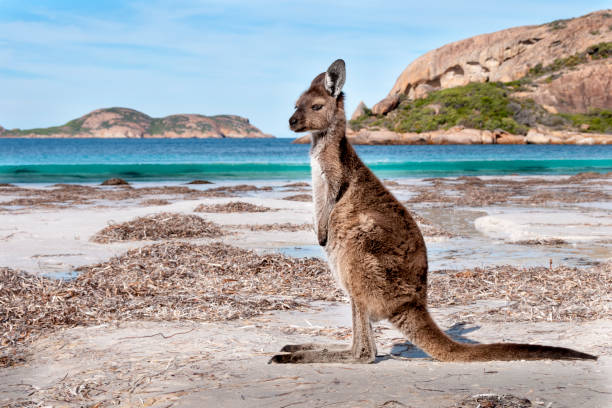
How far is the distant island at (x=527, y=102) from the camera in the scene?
270 ft

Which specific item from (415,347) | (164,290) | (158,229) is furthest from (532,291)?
(158,229)

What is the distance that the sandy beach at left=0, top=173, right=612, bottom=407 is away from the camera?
11.7 ft

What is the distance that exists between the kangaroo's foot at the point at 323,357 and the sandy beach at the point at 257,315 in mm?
66

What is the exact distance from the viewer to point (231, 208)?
1514cm

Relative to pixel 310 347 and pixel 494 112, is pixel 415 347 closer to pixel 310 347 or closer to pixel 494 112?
pixel 310 347

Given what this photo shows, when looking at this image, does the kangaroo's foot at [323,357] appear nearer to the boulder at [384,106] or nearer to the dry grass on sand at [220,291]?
the dry grass on sand at [220,291]

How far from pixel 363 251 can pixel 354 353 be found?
0.73 metres

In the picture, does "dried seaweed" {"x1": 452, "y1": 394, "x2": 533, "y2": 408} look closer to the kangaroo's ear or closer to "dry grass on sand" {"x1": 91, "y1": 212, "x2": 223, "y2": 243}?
the kangaroo's ear

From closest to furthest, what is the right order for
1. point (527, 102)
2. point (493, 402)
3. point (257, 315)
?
point (493, 402), point (257, 315), point (527, 102)

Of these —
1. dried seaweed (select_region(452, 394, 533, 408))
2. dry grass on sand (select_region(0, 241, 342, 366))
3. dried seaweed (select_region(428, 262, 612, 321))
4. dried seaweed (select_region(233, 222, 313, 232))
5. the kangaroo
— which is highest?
the kangaroo

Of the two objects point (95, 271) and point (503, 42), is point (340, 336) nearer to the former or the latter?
point (95, 271)

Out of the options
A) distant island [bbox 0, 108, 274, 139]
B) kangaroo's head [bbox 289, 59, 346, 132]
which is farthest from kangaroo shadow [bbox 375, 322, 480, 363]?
distant island [bbox 0, 108, 274, 139]

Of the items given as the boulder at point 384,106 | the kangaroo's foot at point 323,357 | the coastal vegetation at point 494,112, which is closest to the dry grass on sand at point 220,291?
the kangaroo's foot at point 323,357

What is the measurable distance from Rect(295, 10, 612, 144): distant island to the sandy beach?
74.5 m
